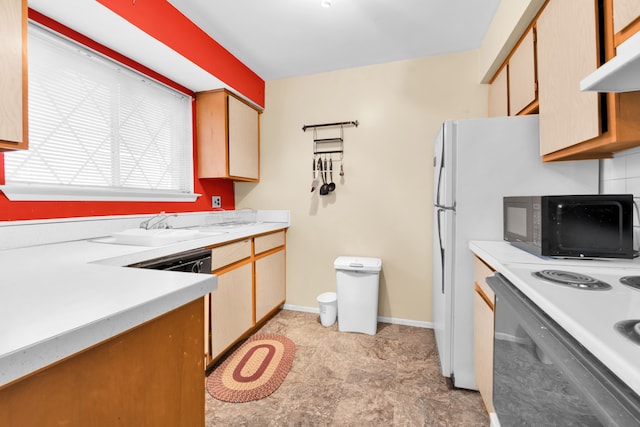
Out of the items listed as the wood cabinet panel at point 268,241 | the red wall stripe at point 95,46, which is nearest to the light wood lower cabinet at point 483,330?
the wood cabinet panel at point 268,241

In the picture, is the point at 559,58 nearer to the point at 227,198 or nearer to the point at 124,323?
the point at 124,323

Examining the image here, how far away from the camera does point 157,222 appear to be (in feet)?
6.71

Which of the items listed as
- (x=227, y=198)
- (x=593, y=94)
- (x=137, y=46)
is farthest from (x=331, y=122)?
(x=593, y=94)

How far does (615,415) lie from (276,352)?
1.98m

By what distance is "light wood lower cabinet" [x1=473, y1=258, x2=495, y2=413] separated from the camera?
4.22 ft

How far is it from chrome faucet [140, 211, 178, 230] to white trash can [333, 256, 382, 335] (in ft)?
4.61

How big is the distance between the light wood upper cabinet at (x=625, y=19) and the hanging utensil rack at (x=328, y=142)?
1.85m

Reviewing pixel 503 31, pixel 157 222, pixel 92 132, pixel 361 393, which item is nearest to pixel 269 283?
pixel 157 222

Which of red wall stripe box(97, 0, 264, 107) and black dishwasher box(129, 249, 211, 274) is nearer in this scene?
black dishwasher box(129, 249, 211, 274)

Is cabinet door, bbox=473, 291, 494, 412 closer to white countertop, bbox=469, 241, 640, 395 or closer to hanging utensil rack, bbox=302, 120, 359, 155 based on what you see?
white countertop, bbox=469, 241, 640, 395

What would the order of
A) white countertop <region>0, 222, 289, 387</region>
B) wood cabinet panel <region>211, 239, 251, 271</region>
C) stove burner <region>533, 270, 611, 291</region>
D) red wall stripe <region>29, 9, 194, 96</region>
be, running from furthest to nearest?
wood cabinet panel <region>211, 239, 251, 271</region>
red wall stripe <region>29, 9, 194, 96</region>
stove burner <region>533, 270, 611, 291</region>
white countertop <region>0, 222, 289, 387</region>

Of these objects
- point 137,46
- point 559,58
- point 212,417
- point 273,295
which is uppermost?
point 137,46

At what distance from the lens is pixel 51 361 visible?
46 centimetres

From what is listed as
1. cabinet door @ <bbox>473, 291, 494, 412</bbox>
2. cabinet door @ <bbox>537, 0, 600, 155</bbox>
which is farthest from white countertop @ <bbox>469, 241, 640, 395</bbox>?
cabinet door @ <bbox>537, 0, 600, 155</bbox>
